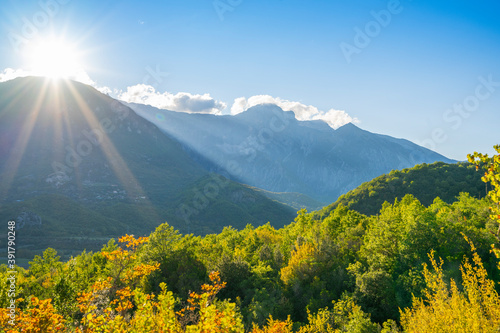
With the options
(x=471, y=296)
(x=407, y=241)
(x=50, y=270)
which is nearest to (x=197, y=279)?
(x=407, y=241)

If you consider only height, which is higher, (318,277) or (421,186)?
(421,186)

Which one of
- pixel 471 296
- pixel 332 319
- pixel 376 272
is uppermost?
pixel 471 296

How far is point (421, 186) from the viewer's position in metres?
111

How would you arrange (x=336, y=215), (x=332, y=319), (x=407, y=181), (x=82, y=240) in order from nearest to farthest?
(x=332, y=319) < (x=336, y=215) < (x=407, y=181) < (x=82, y=240)

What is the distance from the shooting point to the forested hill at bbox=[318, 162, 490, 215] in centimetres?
10212

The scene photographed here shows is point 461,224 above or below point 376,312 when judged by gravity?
above

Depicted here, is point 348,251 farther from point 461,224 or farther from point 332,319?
point 332,319

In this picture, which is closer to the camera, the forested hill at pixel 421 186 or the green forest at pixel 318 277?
the green forest at pixel 318 277

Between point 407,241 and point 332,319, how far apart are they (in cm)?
1563

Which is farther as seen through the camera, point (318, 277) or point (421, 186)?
point (421, 186)

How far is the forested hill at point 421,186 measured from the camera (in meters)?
102

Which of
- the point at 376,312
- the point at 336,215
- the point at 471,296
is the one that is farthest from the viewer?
the point at 336,215

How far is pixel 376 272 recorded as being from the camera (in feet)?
102

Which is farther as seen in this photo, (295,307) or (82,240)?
(82,240)
